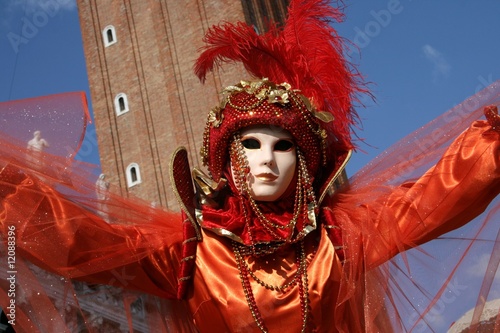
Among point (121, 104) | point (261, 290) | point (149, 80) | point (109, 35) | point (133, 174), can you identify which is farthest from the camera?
point (109, 35)

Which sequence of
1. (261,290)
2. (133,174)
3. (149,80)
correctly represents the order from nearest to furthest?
(261,290), (133,174), (149,80)

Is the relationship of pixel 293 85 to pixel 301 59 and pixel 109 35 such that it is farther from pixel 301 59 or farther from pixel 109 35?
pixel 109 35

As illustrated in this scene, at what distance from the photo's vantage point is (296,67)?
3752 mm

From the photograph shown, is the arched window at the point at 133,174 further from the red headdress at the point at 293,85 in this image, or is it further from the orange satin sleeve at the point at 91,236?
the orange satin sleeve at the point at 91,236

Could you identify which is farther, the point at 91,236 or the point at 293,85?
the point at 293,85

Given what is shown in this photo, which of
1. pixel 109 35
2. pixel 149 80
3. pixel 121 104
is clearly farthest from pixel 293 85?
pixel 109 35

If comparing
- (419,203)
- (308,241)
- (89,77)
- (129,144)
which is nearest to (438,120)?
(419,203)

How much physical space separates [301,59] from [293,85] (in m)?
0.11

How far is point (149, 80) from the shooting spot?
65.3 ft

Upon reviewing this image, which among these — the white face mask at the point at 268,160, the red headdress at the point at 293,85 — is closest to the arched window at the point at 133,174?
the red headdress at the point at 293,85

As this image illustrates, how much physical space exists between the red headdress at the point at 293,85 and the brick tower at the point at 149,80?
1399cm

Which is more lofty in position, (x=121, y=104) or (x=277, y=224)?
(x=121, y=104)

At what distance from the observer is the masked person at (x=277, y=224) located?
10.3 ft

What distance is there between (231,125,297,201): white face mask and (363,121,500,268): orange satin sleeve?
14.2 inches
